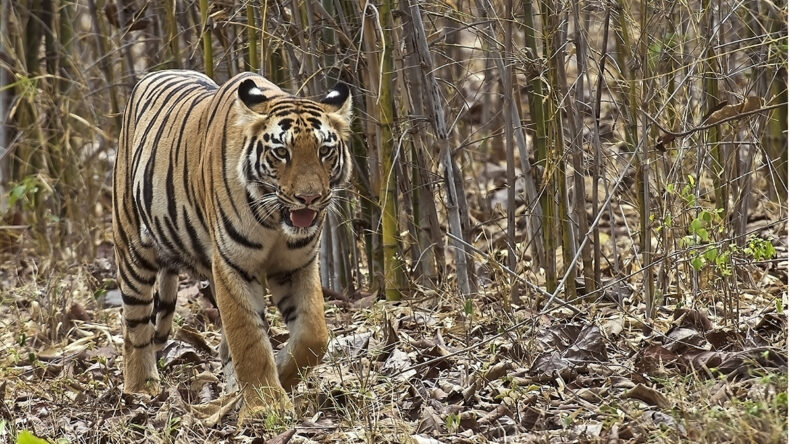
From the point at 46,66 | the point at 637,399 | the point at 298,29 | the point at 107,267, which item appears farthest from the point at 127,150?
the point at 46,66

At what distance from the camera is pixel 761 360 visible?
4.34 metres

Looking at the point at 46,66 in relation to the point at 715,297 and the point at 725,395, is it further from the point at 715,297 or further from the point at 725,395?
the point at 725,395

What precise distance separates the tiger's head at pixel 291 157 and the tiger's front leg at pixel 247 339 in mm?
304

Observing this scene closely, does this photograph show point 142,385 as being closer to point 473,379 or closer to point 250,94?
point 250,94

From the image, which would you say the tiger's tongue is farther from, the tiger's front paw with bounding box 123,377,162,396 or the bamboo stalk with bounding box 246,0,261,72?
the bamboo stalk with bounding box 246,0,261,72

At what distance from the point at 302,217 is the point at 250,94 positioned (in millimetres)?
549

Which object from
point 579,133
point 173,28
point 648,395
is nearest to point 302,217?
point 579,133

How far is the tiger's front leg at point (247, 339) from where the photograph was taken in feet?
15.7

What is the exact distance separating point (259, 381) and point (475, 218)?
3564mm

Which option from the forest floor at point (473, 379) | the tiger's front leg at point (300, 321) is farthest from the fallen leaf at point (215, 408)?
the tiger's front leg at point (300, 321)

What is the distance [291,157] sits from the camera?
187 inches

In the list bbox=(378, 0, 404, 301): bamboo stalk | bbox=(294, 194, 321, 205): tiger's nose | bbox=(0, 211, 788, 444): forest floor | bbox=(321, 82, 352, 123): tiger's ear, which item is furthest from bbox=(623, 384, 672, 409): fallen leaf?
bbox=(378, 0, 404, 301): bamboo stalk

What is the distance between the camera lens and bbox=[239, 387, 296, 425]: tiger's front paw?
15.0ft

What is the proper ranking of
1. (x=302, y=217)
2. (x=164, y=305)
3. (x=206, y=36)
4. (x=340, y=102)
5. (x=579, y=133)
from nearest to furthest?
(x=302, y=217) → (x=340, y=102) → (x=579, y=133) → (x=164, y=305) → (x=206, y=36)
